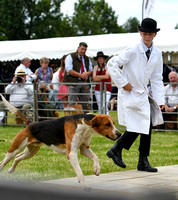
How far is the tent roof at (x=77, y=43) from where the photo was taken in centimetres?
1547

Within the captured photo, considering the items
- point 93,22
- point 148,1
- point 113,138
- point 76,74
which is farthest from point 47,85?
point 93,22

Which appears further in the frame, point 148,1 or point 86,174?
point 148,1

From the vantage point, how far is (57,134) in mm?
4488

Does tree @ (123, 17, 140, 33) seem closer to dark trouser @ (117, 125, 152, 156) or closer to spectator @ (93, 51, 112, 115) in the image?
spectator @ (93, 51, 112, 115)

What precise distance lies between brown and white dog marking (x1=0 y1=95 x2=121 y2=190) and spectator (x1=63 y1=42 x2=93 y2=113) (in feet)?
22.7

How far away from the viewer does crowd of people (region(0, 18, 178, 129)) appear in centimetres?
1184

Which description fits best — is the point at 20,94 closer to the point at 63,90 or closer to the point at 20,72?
the point at 20,72

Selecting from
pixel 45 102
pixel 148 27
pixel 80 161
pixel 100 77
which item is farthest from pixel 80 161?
pixel 45 102

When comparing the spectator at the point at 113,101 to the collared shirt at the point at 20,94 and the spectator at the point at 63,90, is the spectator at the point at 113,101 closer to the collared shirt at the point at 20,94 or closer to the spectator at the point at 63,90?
the spectator at the point at 63,90

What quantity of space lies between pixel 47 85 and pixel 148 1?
21.2ft

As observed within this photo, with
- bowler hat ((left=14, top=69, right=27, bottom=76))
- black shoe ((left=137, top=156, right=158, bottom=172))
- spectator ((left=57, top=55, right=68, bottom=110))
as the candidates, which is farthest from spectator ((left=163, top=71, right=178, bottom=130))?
black shoe ((left=137, top=156, right=158, bottom=172))

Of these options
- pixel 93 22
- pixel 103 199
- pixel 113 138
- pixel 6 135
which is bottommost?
pixel 6 135

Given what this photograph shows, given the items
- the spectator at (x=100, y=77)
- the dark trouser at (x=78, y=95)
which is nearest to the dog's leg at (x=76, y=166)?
the dark trouser at (x=78, y=95)

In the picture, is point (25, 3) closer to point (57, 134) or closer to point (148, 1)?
point (148, 1)
